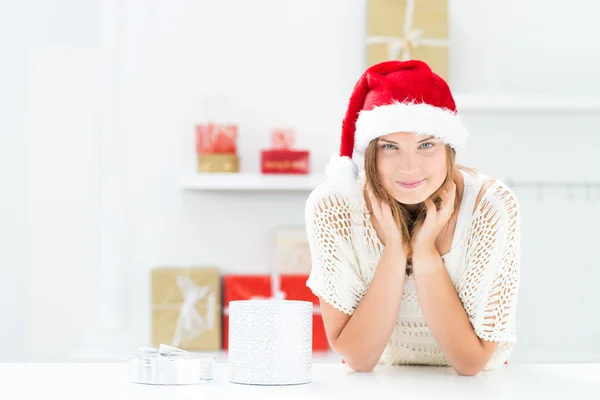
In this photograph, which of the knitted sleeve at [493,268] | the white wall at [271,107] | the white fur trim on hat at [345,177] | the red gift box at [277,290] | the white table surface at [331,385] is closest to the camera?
the white table surface at [331,385]

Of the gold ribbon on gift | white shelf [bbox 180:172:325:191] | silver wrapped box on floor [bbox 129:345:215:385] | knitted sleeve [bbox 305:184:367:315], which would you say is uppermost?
the gold ribbon on gift

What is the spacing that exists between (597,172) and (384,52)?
0.73 m

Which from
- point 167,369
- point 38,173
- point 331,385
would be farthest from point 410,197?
point 38,173

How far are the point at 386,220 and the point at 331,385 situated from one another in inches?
18.2

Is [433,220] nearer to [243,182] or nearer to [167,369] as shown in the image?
[167,369]

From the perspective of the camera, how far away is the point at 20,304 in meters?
2.53

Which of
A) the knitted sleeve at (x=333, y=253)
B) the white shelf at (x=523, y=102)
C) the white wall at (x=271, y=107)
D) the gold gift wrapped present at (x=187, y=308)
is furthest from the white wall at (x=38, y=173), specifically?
the knitted sleeve at (x=333, y=253)

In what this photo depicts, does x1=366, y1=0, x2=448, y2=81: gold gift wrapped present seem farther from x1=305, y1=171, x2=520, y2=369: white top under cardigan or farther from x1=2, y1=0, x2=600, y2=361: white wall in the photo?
x1=305, y1=171, x2=520, y2=369: white top under cardigan

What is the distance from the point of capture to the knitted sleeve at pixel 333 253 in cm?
137

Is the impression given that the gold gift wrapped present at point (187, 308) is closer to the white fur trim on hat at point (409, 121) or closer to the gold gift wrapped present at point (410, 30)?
the gold gift wrapped present at point (410, 30)

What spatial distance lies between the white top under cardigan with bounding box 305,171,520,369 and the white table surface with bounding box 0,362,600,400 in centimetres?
18

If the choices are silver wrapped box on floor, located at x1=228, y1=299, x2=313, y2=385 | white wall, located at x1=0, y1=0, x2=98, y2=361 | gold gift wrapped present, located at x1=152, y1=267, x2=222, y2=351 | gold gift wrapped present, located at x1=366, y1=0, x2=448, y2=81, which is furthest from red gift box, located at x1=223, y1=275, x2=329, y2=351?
silver wrapped box on floor, located at x1=228, y1=299, x2=313, y2=385

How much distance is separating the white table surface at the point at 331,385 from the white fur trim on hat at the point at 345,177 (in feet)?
1.31

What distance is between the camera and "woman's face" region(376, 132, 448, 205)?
1.31 meters
